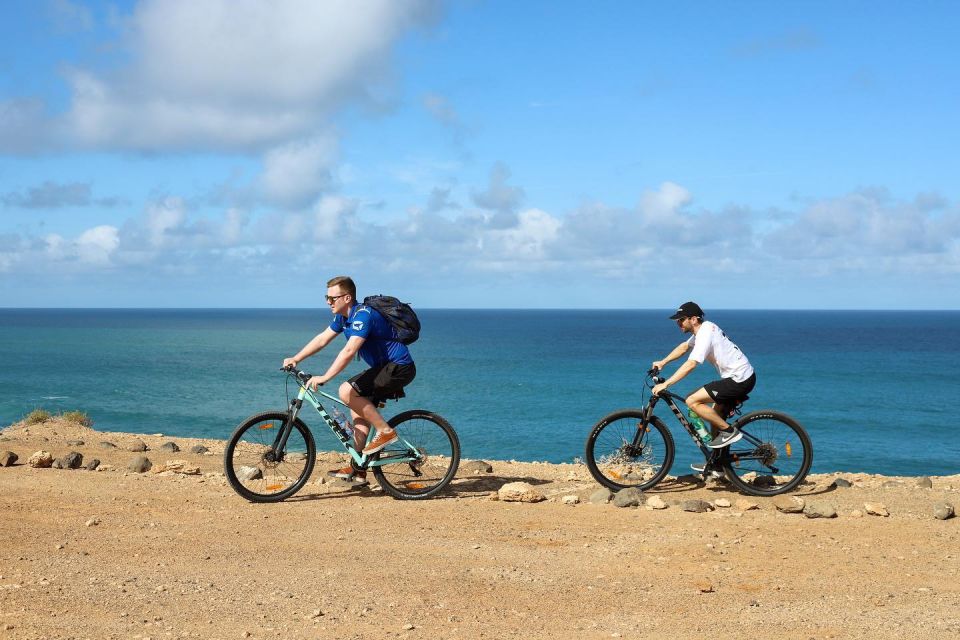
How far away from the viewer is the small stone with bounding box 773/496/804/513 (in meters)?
8.92

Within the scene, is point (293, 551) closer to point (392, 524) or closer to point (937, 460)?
point (392, 524)

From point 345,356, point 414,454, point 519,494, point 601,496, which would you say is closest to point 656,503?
point 601,496

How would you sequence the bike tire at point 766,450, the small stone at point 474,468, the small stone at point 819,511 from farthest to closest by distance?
1. the small stone at point 474,468
2. the bike tire at point 766,450
3. the small stone at point 819,511

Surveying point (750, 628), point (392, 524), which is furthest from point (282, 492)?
point (750, 628)

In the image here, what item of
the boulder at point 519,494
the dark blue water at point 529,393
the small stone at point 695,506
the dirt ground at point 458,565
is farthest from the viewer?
the dark blue water at point 529,393

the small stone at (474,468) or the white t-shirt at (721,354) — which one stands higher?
the white t-shirt at (721,354)

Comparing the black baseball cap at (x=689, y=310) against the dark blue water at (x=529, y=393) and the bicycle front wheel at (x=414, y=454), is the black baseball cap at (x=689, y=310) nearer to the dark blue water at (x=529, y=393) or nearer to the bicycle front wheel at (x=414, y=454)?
the bicycle front wheel at (x=414, y=454)

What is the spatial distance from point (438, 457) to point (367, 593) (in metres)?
3.70

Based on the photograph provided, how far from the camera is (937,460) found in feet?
106

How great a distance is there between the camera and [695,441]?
31.9ft

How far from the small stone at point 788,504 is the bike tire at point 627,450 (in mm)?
1284

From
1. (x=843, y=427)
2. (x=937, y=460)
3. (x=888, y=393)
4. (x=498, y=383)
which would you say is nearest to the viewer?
(x=937, y=460)

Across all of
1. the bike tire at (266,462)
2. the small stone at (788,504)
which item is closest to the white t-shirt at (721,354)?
the small stone at (788,504)

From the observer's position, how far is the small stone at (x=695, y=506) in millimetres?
8875
